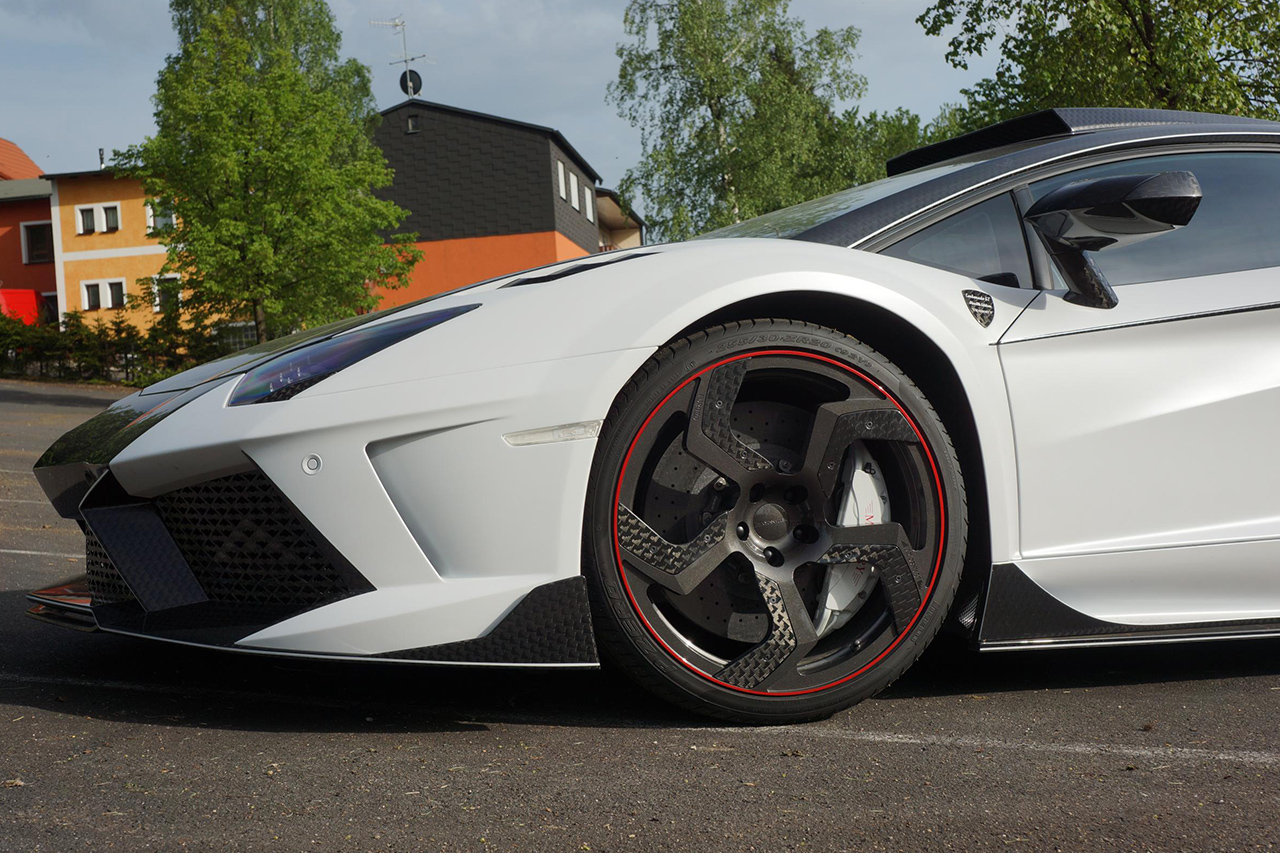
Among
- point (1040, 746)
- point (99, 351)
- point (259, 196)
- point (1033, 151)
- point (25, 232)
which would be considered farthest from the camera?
point (25, 232)

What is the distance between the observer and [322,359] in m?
2.30

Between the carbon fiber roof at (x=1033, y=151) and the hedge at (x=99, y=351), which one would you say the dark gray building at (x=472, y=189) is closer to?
the hedge at (x=99, y=351)

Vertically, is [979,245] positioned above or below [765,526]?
above

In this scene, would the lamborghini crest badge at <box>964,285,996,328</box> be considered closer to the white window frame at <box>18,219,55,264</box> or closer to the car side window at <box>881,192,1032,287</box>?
the car side window at <box>881,192,1032,287</box>

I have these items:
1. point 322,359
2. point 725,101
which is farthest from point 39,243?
point 322,359

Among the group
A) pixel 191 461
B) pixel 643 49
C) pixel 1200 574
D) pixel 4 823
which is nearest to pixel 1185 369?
pixel 1200 574

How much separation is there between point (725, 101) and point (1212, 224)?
29.6m

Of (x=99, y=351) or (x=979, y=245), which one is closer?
(x=979, y=245)

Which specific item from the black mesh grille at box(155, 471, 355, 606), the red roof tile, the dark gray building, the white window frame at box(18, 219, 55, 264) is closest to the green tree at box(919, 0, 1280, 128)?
the black mesh grille at box(155, 471, 355, 606)

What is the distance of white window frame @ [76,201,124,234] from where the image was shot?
38281 mm


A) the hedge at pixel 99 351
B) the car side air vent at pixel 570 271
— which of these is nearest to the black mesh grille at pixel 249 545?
the car side air vent at pixel 570 271

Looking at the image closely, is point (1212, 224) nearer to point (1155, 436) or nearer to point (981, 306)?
point (1155, 436)

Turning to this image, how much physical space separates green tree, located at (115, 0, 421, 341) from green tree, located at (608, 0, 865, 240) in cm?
1218

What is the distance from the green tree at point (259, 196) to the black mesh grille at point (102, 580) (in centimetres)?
1669
